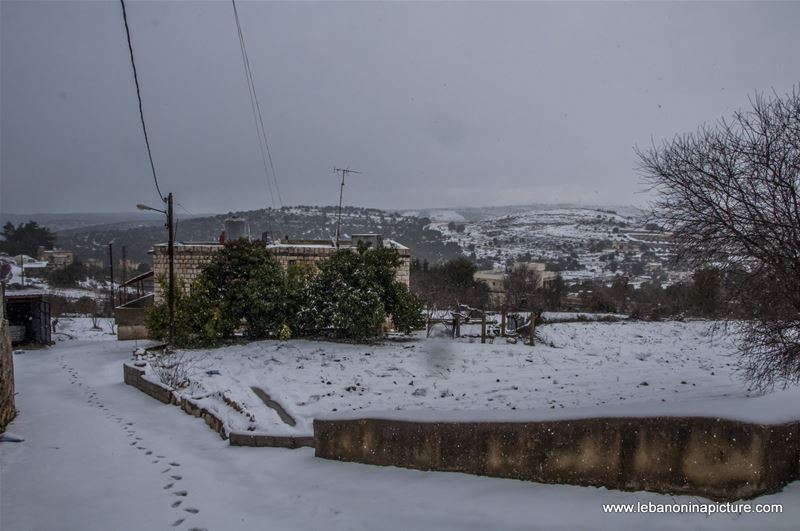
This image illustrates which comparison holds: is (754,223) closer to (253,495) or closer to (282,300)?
(253,495)

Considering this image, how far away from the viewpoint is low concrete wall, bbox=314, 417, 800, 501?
4.20 meters

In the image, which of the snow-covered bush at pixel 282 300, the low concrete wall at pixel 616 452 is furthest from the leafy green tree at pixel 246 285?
the low concrete wall at pixel 616 452

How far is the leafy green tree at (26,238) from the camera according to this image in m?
67.9

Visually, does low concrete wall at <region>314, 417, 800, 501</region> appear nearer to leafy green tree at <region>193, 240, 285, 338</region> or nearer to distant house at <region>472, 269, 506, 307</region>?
leafy green tree at <region>193, 240, 285, 338</region>

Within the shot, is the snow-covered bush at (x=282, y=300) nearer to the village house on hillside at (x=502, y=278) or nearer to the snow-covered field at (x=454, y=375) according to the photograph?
the snow-covered field at (x=454, y=375)

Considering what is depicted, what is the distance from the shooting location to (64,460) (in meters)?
6.22

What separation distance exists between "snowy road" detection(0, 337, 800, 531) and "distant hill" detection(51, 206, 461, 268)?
49.8 m

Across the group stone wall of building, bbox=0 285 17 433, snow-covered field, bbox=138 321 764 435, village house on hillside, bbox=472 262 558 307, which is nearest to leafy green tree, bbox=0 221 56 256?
village house on hillside, bbox=472 262 558 307

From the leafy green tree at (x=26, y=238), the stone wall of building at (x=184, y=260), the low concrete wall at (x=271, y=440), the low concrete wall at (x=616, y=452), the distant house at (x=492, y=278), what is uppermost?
the leafy green tree at (x=26, y=238)

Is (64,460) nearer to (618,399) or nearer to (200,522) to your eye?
(200,522)

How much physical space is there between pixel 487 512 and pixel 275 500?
6.45ft

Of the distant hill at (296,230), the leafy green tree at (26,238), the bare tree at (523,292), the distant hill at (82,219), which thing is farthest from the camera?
the distant hill at (82,219)

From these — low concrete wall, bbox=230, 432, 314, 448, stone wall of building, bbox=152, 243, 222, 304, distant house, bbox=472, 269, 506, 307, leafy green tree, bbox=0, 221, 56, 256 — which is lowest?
distant house, bbox=472, 269, 506, 307

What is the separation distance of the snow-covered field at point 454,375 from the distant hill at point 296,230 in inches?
1656
